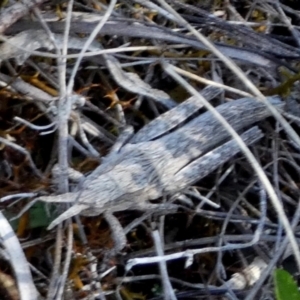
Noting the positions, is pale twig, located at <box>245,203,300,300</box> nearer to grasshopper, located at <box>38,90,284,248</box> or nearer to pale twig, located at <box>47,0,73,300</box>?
grasshopper, located at <box>38,90,284,248</box>

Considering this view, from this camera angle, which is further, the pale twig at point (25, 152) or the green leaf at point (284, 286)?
the pale twig at point (25, 152)

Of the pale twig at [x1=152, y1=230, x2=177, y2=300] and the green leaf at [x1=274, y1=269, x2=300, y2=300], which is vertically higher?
the green leaf at [x1=274, y1=269, x2=300, y2=300]

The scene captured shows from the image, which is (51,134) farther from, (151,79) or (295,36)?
(295,36)

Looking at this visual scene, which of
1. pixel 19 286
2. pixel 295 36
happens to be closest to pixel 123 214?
pixel 19 286

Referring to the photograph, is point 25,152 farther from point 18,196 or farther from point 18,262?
point 18,262

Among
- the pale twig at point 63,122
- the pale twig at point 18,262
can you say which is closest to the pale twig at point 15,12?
the pale twig at point 63,122

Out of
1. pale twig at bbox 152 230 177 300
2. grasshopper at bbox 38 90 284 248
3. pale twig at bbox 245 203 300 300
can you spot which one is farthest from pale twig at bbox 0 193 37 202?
pale twig at bbox 245 203 300 300

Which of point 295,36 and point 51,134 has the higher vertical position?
point 295,36

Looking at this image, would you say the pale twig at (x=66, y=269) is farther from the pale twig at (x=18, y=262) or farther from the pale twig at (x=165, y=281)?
the pale twig at (x=165, y=281)
